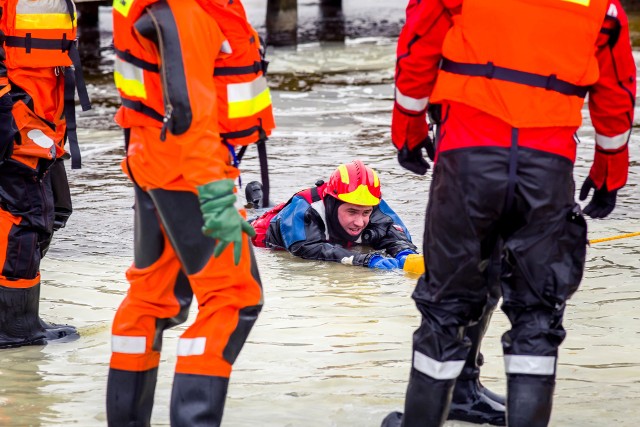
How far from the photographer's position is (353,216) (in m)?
8.24

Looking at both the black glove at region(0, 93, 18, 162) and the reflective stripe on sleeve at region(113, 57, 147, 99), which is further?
the black glove at region(0, 93, 18, 162)

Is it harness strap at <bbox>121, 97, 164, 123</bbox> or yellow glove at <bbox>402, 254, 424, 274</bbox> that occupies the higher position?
harness strap at <bbox>121, 97, 164, 123</bbox>

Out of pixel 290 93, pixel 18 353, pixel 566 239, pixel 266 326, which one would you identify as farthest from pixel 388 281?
pixel 290 93

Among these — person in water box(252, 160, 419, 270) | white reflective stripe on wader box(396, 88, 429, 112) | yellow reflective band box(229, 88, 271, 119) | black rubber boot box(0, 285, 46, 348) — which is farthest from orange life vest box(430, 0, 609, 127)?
person in water box(252, 160, 419, 270)

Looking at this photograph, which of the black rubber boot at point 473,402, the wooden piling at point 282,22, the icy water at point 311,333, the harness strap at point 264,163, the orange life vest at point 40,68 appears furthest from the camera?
the wooden piling at point 282,22

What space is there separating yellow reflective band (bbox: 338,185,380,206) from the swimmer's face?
0.26 feet

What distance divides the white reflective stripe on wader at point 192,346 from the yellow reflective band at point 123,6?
3.57 feet

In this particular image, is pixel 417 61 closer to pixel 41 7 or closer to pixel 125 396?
pixel 125 396

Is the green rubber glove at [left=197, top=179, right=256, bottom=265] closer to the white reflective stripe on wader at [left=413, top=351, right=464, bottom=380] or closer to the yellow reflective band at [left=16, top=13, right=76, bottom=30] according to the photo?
the white reflective stripe on wader at [left=413, top=351, right=464, bottom=380]

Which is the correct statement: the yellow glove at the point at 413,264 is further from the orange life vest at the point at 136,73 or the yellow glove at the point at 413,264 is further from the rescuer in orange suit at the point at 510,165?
the orange life vest at the point at 136,73

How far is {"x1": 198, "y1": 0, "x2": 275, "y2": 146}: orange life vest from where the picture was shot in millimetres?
4145

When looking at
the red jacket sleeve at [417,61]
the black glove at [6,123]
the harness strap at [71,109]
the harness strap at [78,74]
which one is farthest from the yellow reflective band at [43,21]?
the red jacket sleeve at [417,61]

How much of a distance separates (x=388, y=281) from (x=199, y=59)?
3847mm

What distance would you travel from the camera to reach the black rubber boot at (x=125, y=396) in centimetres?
431
